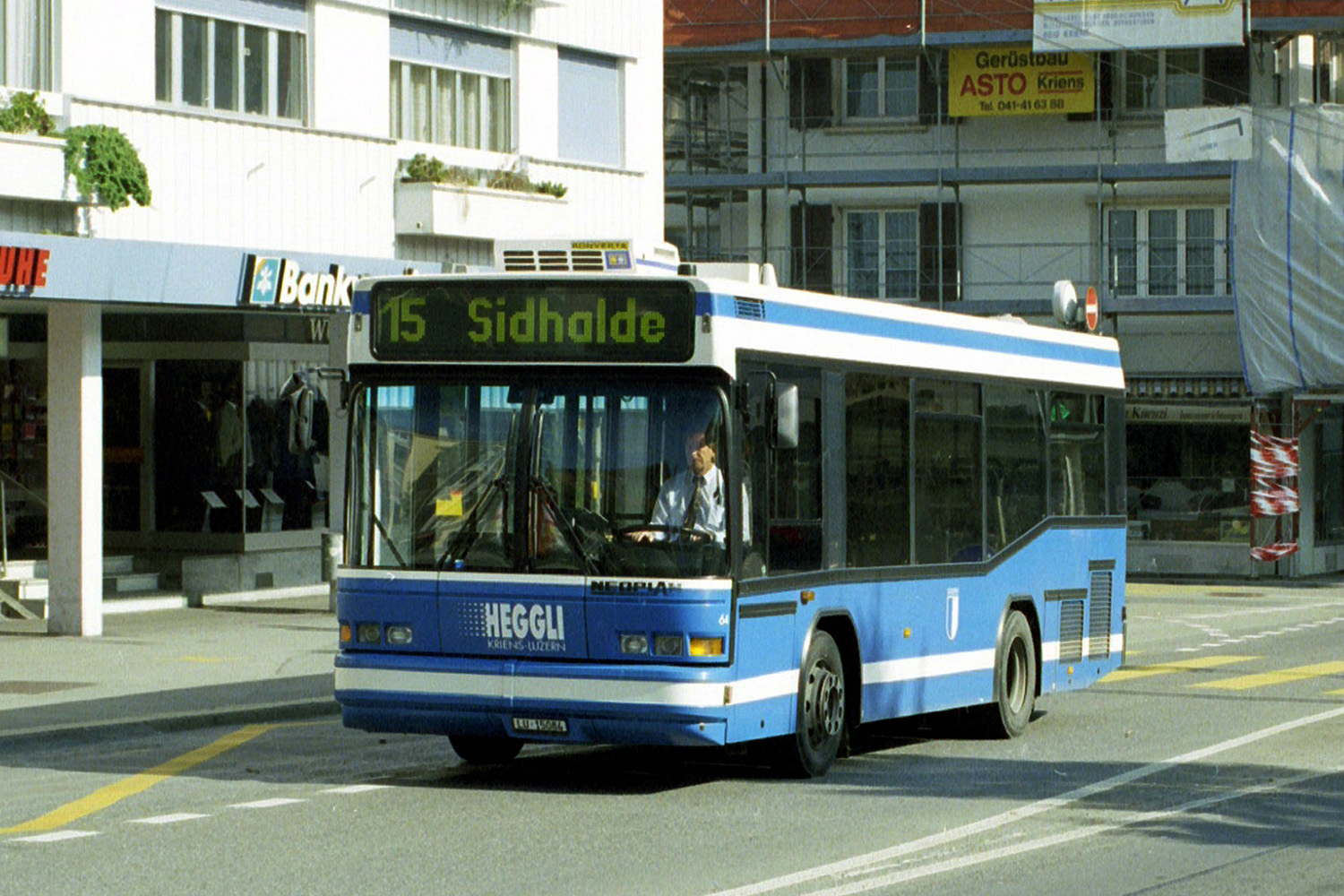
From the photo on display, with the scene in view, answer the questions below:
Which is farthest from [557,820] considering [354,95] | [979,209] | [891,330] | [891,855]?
[979,209]

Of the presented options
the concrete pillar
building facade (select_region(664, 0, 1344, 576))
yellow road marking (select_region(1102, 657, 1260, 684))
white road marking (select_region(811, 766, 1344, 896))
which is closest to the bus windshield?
white road marking (select_region(811, 766, 1344, 896))

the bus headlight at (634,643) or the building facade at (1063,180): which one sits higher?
the building facade at (1063,180)

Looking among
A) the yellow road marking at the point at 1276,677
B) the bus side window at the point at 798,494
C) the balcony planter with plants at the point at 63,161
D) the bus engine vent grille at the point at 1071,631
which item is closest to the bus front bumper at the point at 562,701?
the bus side window at the point at 798,494

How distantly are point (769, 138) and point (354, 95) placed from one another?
69.3 feet

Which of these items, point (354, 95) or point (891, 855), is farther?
point (354, 95)

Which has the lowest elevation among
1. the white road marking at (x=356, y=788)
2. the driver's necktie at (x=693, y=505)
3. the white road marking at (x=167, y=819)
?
the white road marking at (x=356, y=788)

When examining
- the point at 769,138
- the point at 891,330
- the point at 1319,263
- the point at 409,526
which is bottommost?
the point at 409,526

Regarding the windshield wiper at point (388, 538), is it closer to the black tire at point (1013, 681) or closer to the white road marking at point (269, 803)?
the white road marking at point (269, 803)

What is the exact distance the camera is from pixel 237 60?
23.5 meters

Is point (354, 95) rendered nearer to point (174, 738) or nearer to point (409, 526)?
point (174, 738)

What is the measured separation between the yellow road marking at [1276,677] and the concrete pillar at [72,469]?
35.1ft

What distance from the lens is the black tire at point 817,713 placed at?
11922mm

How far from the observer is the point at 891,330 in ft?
43.2

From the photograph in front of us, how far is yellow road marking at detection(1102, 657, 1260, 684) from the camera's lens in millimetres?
20359
